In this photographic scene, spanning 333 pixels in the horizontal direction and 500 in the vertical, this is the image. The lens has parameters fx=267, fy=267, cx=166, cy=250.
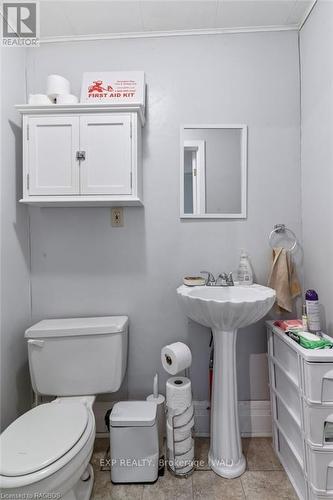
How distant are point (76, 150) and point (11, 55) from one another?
2.25 ft

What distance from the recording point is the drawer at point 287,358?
3.97ft

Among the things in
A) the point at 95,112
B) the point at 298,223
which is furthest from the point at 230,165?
the point at 95,112

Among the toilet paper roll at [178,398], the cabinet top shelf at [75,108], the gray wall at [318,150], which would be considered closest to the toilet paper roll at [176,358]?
the toilet paper roll at [178,398]

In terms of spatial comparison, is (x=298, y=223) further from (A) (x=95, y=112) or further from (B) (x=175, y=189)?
(A) (x=95, y=112)

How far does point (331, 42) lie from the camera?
128 cm

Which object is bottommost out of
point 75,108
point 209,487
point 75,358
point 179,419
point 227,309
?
point 209,487

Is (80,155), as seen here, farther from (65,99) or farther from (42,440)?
(42,440)

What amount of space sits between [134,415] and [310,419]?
0.78 metres

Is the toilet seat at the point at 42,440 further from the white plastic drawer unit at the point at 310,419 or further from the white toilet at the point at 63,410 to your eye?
the white plastic drawer unit at the point at 310,419

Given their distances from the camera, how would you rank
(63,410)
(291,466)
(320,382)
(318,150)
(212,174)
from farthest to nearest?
(212,174), (318,150), (291,466), (63,410), (320,382)

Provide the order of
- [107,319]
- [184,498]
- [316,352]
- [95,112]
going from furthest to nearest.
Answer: [107,319]
[95,112]
[184,498]
[316,352]

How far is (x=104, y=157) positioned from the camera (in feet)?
4.70

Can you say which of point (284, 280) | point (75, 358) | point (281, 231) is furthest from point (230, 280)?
point (75, 358)

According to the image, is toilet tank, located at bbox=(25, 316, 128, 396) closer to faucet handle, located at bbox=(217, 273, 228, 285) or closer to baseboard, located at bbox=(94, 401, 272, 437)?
baseboard, located at bbox=(94, 401, 272, 437)
